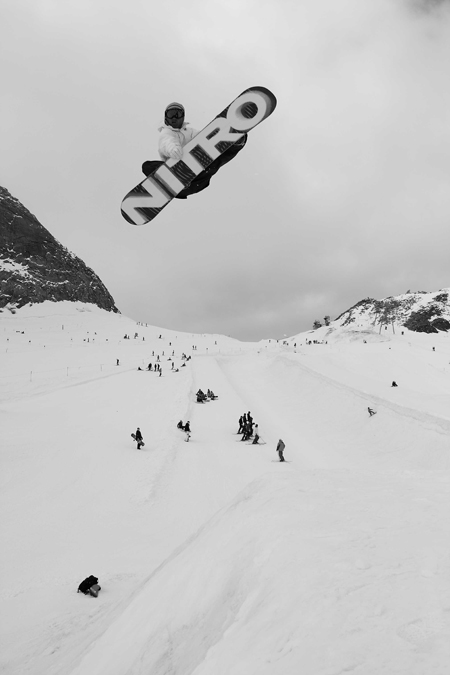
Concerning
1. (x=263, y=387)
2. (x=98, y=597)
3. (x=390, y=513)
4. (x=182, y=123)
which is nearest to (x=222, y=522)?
(x=390, y=513)

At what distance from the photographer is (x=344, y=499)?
492 centimetres

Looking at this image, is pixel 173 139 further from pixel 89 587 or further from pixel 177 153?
pixel 89 587

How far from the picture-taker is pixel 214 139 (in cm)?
538

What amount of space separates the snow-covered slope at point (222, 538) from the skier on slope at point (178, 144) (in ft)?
17.1

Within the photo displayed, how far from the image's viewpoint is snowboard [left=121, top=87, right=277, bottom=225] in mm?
5277

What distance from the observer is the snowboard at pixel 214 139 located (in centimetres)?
528

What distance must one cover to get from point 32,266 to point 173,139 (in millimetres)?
109211

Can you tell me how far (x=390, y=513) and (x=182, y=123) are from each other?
645 centimetres

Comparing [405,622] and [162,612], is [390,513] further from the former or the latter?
[162,612]

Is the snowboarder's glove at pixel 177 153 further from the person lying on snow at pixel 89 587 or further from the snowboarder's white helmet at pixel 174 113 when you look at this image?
the person lying on snow at pixel 89 587

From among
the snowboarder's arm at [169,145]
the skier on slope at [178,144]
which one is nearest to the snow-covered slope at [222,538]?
the skier on slope at [178,144]

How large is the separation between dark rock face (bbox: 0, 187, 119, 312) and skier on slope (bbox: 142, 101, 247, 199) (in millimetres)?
89085

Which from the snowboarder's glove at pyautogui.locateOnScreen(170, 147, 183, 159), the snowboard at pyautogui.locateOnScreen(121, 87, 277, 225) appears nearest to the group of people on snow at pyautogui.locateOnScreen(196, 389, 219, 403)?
the snowboard at pyautogui.locateOnScreen(121, 87, 277, 225)

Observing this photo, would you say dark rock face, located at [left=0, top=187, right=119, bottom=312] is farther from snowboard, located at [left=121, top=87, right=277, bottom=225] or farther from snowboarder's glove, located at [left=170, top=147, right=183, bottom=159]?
snowboarder's glove, located at [left=170, top=147, right=183, bottom=159]
